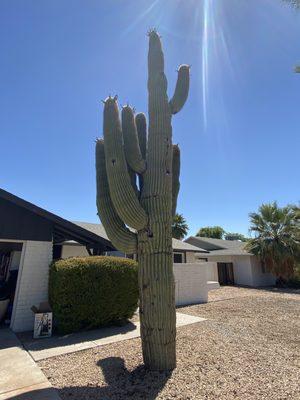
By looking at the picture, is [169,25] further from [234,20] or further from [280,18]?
[280,18]

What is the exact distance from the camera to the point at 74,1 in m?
7.37

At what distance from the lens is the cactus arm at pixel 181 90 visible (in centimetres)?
610

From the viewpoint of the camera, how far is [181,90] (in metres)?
6.22

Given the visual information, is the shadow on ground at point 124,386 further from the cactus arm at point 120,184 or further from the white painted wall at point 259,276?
the white painted wall at point 259,276

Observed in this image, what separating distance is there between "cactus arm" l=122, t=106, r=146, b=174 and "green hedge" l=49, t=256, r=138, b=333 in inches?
146

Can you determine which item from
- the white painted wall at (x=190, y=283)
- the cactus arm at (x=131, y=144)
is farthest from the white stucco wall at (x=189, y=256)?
the cactus arm at (x=131, y=144)

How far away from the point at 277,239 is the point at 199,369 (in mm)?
20126

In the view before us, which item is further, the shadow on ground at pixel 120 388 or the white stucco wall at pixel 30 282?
the white stucco wall at pixel 30 282

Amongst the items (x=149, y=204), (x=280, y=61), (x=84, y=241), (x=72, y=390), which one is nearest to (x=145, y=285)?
(x=149, y=204)

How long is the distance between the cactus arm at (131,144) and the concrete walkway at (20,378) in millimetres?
3954

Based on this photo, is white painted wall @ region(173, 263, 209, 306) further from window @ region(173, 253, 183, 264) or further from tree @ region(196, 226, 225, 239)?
tree @ region(196, 226, 225, 239)

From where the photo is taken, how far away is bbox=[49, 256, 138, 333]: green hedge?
736cm

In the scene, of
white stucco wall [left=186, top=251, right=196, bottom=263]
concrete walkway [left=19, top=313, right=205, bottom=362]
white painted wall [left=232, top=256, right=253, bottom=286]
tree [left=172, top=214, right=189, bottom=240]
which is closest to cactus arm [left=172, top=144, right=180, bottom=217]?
concrete walkway [left=19, top=313, right=205, bottom=362]

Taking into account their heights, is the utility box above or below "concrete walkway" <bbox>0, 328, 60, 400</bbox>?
above
